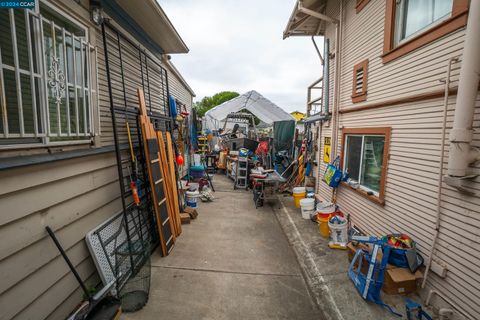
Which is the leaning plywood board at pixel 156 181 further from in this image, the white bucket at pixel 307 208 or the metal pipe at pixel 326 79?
the metal pipe at pixel 326 79

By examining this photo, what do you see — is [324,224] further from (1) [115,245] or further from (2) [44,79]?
(2) [44,79]

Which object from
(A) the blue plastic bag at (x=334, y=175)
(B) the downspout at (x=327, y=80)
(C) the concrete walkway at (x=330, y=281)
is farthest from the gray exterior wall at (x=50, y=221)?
(B) the downspout at (x=327, y=80)

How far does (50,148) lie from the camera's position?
7.10ft

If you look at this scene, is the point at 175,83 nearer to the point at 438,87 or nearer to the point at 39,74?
the point at 39,74

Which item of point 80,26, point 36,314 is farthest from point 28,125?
point 36,314

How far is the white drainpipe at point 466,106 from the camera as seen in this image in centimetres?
208

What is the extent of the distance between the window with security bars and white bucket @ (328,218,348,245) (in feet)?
13.0

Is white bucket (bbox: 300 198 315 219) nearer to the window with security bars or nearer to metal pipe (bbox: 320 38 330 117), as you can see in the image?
metal pipe (bbox: 320 38 330 117)

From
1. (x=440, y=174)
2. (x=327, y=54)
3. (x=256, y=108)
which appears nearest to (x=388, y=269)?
(x=440, y=174)

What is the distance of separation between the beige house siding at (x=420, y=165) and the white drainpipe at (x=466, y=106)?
0.33 ft

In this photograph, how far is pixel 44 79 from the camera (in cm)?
207

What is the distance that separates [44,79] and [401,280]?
430 centimetres

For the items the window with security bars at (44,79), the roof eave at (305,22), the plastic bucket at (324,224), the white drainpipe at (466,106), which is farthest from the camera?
the roof eave at (305,22)

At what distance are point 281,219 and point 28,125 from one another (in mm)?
4806
